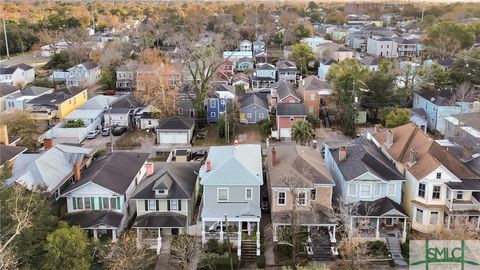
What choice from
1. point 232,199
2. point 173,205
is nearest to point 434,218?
point 232,199

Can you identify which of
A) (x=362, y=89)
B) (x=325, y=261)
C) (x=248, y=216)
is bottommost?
(x=325, y=261)

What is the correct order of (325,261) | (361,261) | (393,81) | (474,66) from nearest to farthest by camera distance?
(361,261) < (325,261) < (393,81) < (474,66)

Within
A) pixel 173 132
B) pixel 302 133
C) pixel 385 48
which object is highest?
pixel 385 48

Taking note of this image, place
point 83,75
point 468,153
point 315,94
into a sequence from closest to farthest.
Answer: point 468,153, point 315,94, point 83,75

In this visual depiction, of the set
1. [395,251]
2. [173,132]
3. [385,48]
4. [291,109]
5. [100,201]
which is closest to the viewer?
[395,251]

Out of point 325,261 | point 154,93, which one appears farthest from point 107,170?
point 154,93

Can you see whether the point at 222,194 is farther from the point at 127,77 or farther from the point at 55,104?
the point at 127,77

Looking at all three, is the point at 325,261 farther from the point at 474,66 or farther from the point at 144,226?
the point at 474,66
